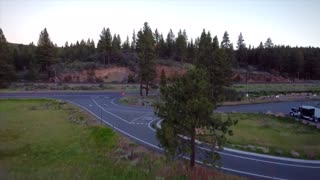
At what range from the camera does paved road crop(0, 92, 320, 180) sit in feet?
80.7

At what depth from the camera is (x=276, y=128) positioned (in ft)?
137

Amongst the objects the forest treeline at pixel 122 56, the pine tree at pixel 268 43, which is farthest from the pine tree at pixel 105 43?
the pine tree at pixel 268 43

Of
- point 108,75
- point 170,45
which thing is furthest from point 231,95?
point 170,45

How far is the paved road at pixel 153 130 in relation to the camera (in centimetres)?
2459

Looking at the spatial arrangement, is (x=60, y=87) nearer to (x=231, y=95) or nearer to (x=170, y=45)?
(x=231, y=95)

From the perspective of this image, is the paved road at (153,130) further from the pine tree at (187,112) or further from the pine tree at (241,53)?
the pine tree at (241,53)

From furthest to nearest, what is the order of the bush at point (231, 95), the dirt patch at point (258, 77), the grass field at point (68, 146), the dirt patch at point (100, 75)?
the dirt patch at point (258, 77) < the dirt patch at point (100, 75) < the bush at point (231, 95) < the grass field at point (68, 146)

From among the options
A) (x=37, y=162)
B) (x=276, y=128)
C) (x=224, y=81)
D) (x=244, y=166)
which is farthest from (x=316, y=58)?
(x=37, y=162)

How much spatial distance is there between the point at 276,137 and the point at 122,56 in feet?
248

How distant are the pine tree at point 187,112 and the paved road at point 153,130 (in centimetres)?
236

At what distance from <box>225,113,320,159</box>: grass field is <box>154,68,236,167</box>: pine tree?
415 inches

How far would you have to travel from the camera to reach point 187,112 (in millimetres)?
20688

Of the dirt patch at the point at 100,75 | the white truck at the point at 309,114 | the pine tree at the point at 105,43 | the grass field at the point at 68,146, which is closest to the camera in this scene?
the grass field at the point at 68,146

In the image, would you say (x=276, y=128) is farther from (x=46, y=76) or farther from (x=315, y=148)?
(x=46, y=76)
